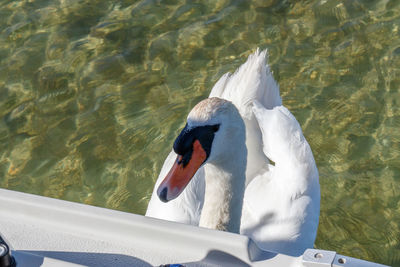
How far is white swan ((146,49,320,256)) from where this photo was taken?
2561 mm

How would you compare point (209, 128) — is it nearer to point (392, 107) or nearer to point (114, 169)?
point (114, 169)

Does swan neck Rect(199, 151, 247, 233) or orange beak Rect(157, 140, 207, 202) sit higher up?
orange beak Rect(157, 140, 207, 202)

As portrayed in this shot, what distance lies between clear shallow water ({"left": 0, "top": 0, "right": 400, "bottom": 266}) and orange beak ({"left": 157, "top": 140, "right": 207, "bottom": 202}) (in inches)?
54.0

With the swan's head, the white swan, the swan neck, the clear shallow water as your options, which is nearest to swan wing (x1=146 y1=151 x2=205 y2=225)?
the white swan

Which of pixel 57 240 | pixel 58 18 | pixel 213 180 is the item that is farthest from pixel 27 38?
→ pixel 57 240

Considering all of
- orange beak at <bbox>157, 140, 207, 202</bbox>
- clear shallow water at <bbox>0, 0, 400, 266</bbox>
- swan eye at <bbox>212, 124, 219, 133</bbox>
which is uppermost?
swan eye at <bbox>212, 124, 219, 133</bbox>

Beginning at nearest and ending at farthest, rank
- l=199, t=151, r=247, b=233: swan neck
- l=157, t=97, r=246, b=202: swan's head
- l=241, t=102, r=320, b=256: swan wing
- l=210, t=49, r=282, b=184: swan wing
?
1. l=157, t=97, r=246, b=202: swan's head
2. l=199, t=151, r=247, b=233: swan neck
3. l=241, t=102, r=320, b=256: swan wing
4. l=210, t=49, r=282, b=184: swan wing

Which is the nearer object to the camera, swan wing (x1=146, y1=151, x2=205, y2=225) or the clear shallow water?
swan wing (x1=146, y1=151, x2=205, y2=225)

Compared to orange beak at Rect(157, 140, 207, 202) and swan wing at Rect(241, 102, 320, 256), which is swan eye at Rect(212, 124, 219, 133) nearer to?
orange beak at Rect(157, 140, 207, 202)

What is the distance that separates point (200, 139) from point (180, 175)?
0.59 ft

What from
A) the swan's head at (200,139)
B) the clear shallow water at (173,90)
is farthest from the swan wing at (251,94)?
the swan's head at (200,139)

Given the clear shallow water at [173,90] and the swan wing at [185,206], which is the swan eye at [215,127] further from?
the clear shallow water at [173,90]

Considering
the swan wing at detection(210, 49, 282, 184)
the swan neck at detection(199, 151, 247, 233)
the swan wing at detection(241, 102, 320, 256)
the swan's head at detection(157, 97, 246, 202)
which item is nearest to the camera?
the swan's head at detection(157, 97, 246, 202)

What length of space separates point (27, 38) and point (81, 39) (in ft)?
1.70
